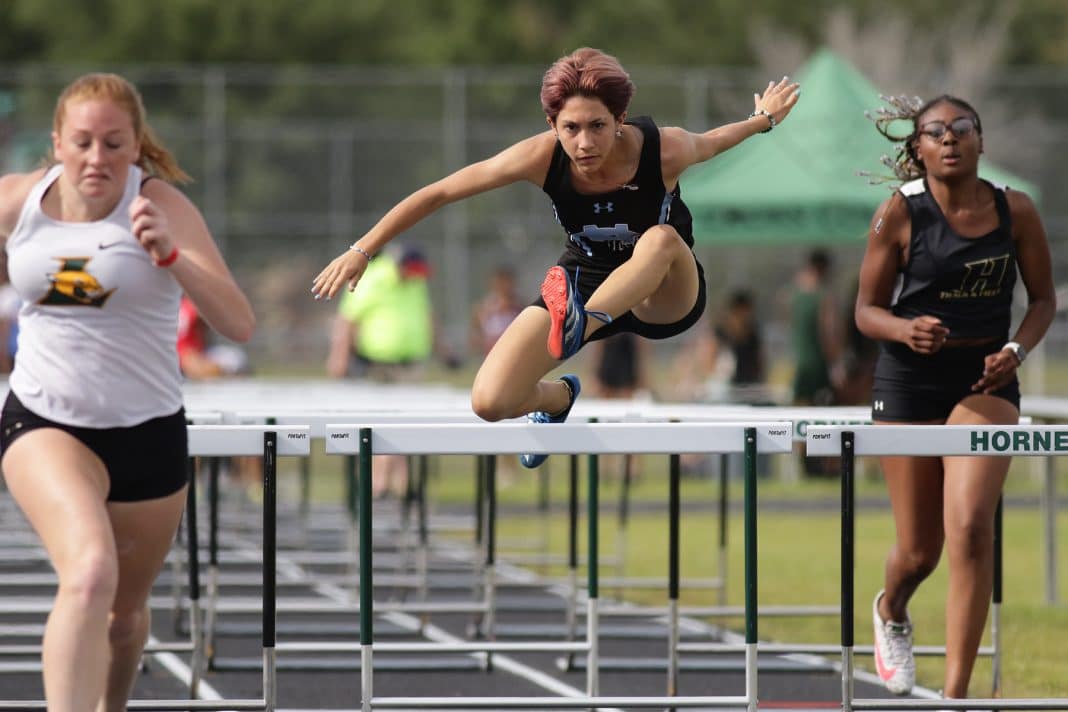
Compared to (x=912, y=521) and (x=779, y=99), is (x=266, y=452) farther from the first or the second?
(x=912, y=521)

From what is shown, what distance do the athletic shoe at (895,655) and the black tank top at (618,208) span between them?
1.67 metres

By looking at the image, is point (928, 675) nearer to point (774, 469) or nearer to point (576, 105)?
point (576, 105)

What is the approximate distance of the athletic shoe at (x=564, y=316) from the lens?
20.2 ft

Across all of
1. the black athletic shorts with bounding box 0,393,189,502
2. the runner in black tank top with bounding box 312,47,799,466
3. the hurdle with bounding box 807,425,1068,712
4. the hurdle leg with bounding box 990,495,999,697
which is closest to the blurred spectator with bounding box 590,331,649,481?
the hurdle leg with bounding box 990,495,999,697

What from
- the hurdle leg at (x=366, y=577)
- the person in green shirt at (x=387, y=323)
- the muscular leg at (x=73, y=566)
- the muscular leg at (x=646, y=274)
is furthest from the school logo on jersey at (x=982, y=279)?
the person in green shirt at (x=387, y=323)

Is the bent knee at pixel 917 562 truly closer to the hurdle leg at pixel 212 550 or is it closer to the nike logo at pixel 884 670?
the nike logo at pixel 884 670

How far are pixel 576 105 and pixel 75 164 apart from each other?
6.13 ft

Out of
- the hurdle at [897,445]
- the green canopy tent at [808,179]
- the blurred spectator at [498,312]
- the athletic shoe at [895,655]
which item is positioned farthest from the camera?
the blurred spectator at [498,312]

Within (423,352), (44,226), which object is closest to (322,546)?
(423,352)

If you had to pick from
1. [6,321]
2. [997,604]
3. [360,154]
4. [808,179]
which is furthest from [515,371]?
[360,154]

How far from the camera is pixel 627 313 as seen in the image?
6672 mm

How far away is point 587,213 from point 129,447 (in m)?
2.10

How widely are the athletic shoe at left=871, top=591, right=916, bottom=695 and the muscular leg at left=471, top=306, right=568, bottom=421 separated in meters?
1.72

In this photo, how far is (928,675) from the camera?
855 centimetres
